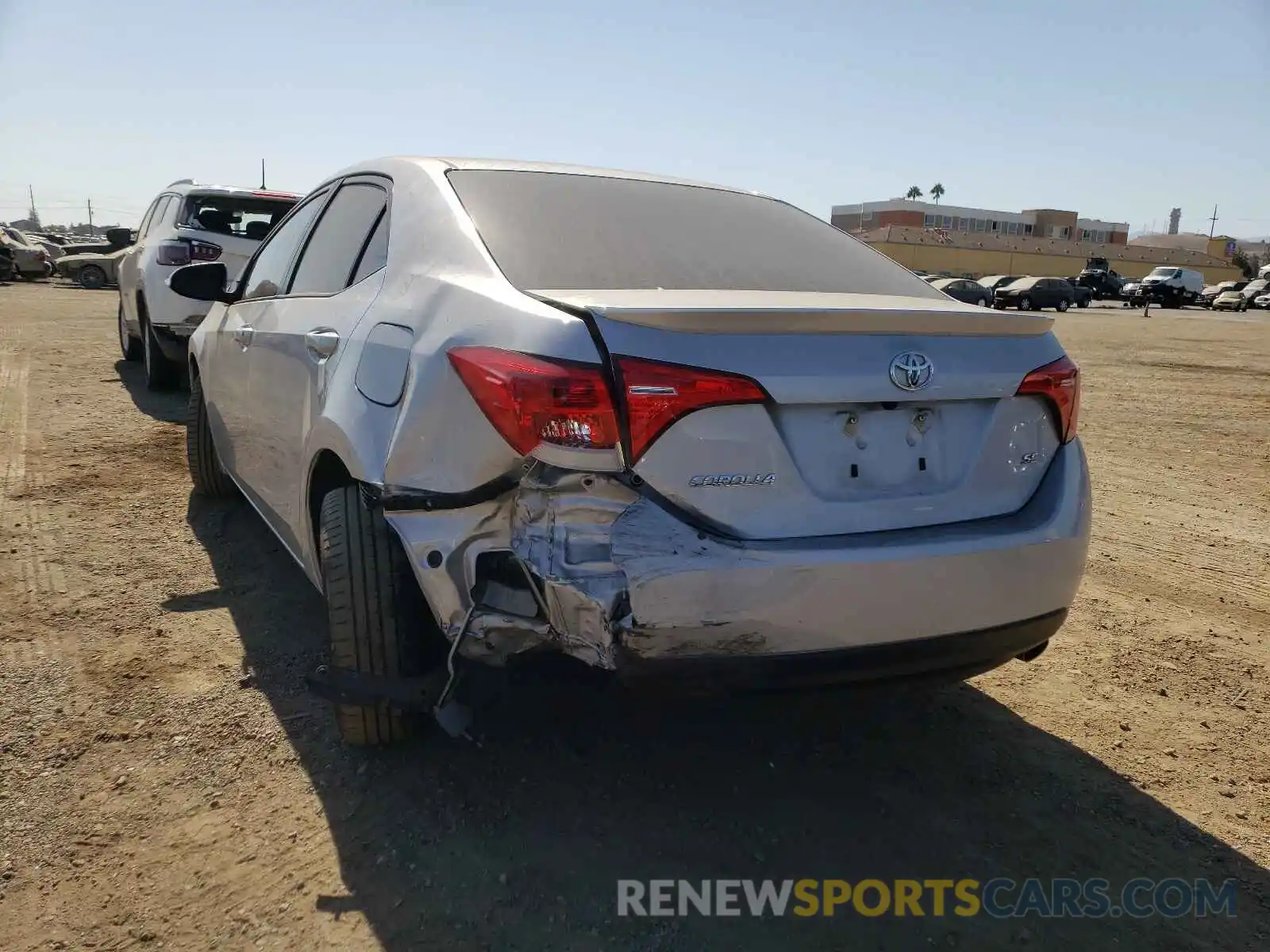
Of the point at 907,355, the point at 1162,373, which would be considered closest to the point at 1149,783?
the point at 907,355

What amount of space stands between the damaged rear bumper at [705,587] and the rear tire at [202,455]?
302 cm

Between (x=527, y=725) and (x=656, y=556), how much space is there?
1112mm

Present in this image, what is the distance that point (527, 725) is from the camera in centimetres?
280

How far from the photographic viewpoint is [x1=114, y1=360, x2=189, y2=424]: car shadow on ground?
743 cm

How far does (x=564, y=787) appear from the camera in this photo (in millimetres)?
2523

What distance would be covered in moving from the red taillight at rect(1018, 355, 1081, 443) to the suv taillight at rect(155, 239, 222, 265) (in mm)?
7090

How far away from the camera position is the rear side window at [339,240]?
3008mm

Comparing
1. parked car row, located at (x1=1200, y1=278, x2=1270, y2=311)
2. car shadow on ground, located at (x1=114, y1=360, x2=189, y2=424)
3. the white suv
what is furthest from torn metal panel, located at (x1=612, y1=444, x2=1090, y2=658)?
parked car row, located at (x1=1200, y1=278, x2=1270, y2=311)

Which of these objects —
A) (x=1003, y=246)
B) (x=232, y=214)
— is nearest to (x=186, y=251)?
(x=232, y=214)

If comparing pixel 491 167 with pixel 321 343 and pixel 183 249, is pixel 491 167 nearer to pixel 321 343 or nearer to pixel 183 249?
pixel 321 343

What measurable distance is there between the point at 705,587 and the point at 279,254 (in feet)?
8.98

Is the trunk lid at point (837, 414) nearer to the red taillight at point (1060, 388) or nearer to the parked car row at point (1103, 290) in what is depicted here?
the red taillight at point (1060, 388)

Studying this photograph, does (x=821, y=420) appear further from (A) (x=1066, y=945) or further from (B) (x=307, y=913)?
(B) (x=307, y=913)

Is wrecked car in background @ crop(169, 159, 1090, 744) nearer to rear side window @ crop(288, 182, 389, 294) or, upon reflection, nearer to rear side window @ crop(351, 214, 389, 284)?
rear side window @ crop(351, 214, 389, 284)
